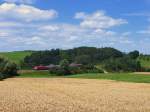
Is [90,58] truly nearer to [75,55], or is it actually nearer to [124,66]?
[75,55]

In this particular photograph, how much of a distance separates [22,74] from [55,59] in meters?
54.1

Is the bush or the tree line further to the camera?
the tree line

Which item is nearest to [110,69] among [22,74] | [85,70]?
[85,70]

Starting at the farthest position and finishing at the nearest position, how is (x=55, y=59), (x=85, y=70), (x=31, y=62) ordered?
(x=55, y=59), (x=31, y=62), (x=85, y=70)

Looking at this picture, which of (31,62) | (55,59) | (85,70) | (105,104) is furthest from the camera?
(55,59)

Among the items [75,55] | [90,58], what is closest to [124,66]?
[90,58]

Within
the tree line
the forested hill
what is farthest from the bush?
the forested hill

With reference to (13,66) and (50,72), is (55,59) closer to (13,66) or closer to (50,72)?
(50,72)

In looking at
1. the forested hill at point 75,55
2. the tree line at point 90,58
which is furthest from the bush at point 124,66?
the forested hill at point 75,55

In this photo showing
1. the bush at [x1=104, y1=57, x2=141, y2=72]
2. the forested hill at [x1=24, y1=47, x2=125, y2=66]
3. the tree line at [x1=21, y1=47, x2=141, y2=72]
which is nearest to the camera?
the bush at [x1=104, y1=57, x2=141, y2=72]

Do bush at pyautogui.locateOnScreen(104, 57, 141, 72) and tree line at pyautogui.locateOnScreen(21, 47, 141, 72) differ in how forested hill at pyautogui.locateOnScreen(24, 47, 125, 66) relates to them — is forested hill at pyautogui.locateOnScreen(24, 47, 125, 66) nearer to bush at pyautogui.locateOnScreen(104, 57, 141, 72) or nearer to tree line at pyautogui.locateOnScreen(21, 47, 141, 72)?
tree line at pyautogui.locateOnScreen(21, 47, 141, 72)

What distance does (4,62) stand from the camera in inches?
4353

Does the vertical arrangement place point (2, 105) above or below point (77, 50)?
below

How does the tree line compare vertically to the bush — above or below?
above
